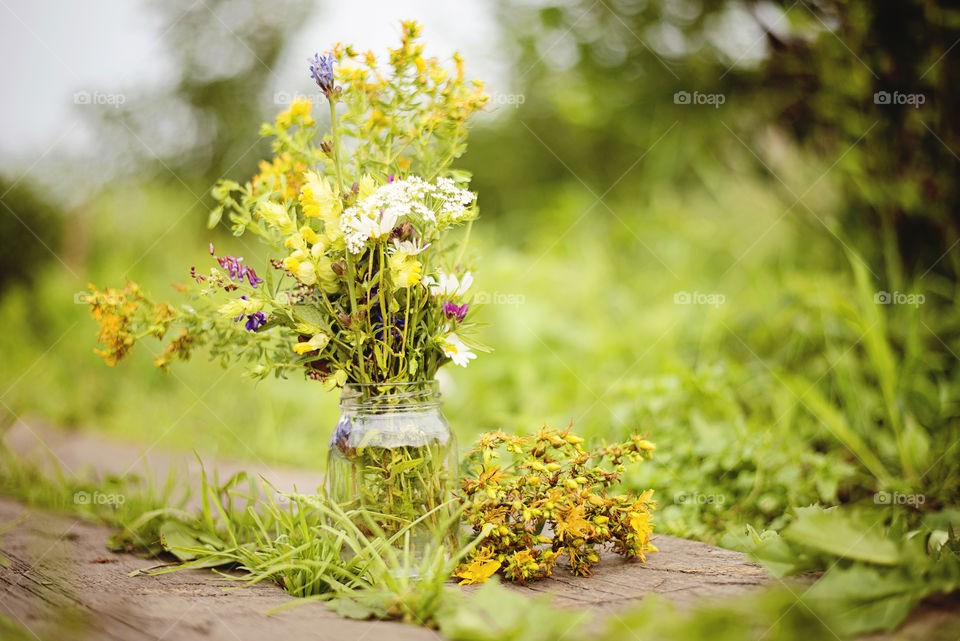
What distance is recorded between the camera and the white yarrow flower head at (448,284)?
4.49 feet

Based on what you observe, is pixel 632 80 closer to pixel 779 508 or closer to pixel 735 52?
pixel 735 52

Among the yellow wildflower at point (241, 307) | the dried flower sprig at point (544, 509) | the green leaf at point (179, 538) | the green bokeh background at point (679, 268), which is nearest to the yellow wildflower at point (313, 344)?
the yellow wildflower at point (241, 307)

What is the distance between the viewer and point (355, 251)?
4.20ft

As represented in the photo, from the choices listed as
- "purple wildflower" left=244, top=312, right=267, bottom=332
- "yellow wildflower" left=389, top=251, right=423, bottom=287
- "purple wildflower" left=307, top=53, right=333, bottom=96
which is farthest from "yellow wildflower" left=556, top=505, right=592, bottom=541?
"purple wildflower" left=307, top=53, right=333, bottom=96

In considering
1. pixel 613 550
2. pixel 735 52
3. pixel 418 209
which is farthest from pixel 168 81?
pixel 613 550

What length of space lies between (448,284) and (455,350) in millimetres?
141

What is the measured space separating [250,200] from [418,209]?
0.37 m

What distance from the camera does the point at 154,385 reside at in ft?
13.0

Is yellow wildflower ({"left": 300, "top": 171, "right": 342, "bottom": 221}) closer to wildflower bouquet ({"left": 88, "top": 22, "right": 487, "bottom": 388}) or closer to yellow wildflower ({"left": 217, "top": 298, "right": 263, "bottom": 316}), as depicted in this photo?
wildflower bouquet ({"left": 88, "top": 22, "right": 487, "bottom": 388})

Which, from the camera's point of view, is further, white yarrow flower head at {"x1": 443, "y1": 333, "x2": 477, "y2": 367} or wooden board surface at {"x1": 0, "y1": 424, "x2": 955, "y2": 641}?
white yarrow flower head at {"x1": 443, "y1": 333, "x2": 477, "y2": 367}

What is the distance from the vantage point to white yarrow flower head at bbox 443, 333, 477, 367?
1.35 metres

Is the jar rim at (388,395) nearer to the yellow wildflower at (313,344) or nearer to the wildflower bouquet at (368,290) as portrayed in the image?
the wildflower bouquet at (368,290)

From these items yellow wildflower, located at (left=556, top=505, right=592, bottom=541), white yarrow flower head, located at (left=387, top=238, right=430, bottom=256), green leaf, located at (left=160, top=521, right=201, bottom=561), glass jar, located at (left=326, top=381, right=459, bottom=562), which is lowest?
green leaf, located at (left=160, top=521, right=201, bottom=561)

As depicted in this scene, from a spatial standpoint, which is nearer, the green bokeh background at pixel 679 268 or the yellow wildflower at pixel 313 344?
the yellow wildflower at pixel 313 344
